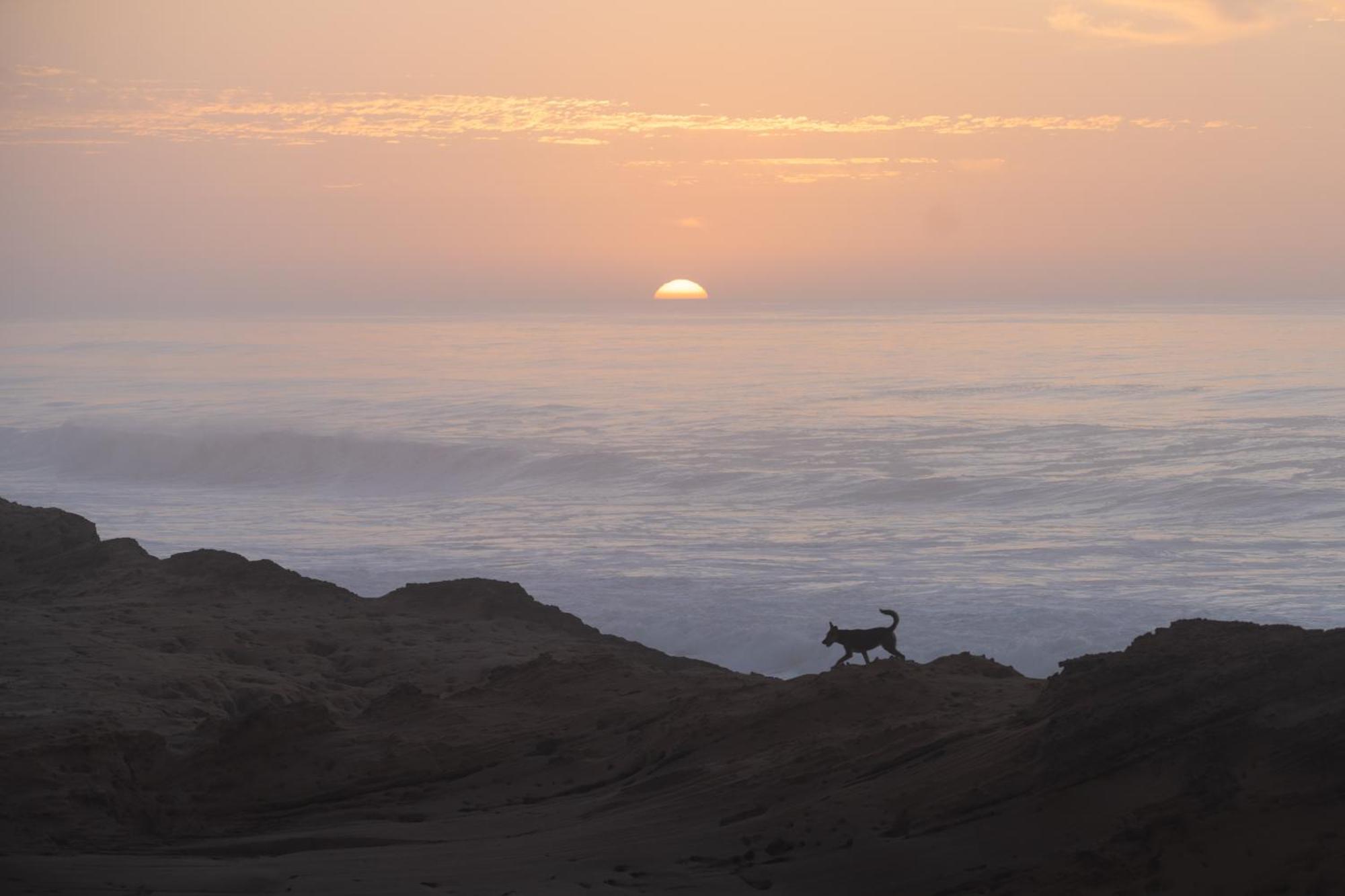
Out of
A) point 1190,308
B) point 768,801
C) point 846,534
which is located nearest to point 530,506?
point 846,534

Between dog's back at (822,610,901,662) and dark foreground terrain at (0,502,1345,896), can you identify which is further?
dog's back at (822,610,901,662)

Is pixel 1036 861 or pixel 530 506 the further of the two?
pixel 530 506

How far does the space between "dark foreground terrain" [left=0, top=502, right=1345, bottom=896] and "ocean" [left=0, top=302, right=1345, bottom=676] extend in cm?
741

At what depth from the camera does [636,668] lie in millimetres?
10453

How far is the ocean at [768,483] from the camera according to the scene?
18344 mm

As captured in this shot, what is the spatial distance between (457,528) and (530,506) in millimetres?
3339

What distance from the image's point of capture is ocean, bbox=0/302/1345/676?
18.3 meters

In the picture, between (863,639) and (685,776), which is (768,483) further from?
(685,776)

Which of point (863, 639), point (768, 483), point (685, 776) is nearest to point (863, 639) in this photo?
point (863, 639)

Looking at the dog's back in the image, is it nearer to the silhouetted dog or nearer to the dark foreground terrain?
the silhouetted dog

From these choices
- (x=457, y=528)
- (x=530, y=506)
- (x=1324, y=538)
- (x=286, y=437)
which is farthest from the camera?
(x=286, y=437)

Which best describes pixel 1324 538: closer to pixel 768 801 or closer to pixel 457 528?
pixel 457 528

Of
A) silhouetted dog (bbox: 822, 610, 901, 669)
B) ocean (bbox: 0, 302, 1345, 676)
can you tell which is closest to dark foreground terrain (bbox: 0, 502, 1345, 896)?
silhouetted dog (bbox: 822, 610, 901, 669)

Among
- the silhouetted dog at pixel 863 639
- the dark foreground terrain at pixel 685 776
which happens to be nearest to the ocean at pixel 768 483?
the silhouetted dog at pixel 863 639
